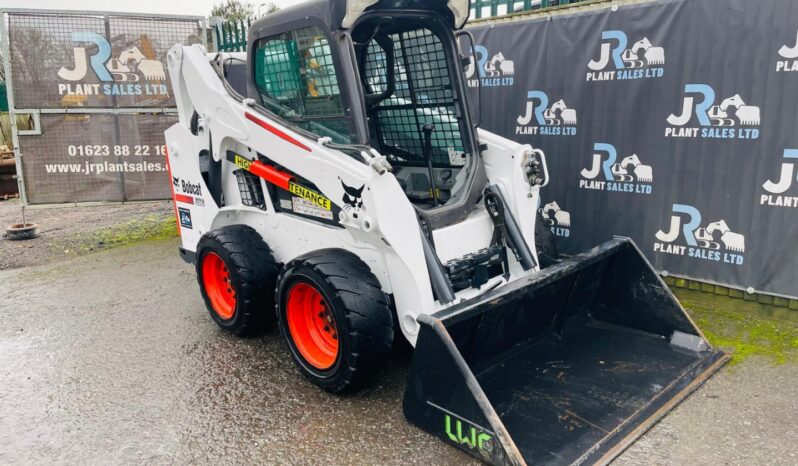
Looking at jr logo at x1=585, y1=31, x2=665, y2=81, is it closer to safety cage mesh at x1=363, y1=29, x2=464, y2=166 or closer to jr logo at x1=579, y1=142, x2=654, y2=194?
jr logo at x1=579, y1=142, x2=654, y2=194

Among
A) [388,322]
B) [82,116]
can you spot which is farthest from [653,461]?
[82,116]

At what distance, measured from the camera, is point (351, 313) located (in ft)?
10.3

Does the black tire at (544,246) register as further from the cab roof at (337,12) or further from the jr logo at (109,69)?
the jr logo at (109,69)

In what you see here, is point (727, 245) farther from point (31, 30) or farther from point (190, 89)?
point (31, 30)

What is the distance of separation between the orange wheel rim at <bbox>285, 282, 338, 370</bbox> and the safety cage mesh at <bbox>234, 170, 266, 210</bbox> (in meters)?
0.87

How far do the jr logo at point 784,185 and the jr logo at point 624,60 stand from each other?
1085 millimetres

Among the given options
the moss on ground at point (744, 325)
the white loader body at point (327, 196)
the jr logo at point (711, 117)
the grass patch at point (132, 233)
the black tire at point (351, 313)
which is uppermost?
the jr logo at point (711, 117)

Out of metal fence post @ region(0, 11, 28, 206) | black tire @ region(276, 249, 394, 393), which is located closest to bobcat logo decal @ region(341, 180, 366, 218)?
black tire @ region(276, 249, 394, 393)

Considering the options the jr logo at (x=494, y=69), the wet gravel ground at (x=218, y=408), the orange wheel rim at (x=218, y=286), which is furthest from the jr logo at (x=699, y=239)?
the orange wheel rim at (x=218, y=286)

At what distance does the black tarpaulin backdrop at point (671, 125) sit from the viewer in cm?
414

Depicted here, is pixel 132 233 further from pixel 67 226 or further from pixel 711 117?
pixel 711 117

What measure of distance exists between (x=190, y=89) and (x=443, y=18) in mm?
1964

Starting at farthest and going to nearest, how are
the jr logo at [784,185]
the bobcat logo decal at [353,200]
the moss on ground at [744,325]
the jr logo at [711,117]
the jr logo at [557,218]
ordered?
the jr logo at [557,218], the jr logo at [711,117], the jr logo at [784,185], the moss on ground at [744,325], the bobcat logo decal at [353,200]

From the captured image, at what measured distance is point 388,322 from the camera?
126 inches
